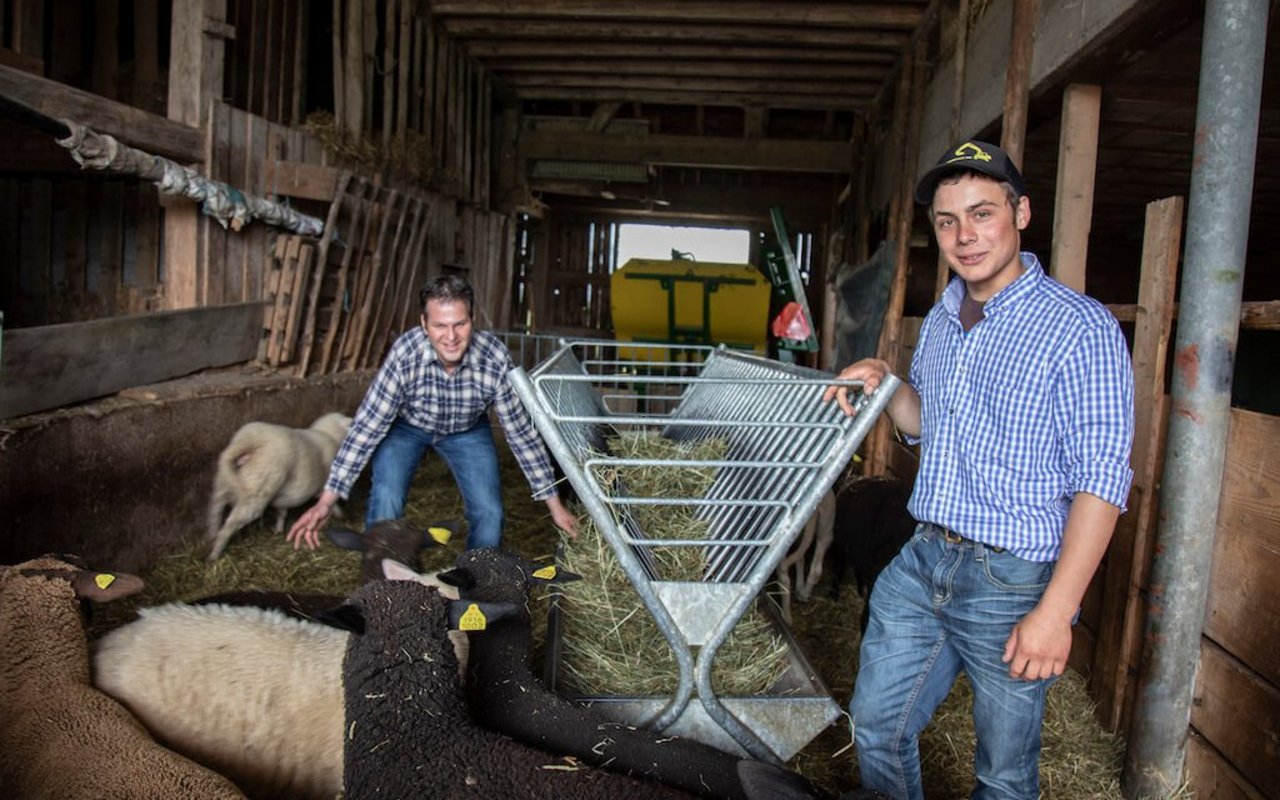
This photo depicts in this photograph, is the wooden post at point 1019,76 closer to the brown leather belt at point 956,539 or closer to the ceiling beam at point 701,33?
the brown leather belt at point 956,539

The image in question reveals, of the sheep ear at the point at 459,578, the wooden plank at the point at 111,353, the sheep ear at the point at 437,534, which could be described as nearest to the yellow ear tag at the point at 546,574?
the sheep ear at the point at 459,578

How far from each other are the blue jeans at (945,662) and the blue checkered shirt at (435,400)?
2.52 m

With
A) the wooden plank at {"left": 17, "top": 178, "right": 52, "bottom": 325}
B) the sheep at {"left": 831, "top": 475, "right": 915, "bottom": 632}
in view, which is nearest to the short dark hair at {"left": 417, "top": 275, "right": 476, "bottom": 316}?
the sheep at {"left": 831, "top": 475, "right": 915, "bottom": 632}

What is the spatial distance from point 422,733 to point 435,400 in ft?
9.01

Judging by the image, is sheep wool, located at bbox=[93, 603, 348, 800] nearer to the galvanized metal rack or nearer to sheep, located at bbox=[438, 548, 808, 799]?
sheep, located at bbox=[438, 548, 808, 799]

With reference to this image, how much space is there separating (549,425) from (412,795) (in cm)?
103

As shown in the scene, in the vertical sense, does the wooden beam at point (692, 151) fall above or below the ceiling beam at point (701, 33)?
below

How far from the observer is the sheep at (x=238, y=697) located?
2.98 m

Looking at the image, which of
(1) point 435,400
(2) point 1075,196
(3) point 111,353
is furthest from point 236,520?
(2) point 1075,196

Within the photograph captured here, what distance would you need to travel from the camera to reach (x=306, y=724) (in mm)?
3092

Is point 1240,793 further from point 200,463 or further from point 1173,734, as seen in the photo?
point 200,463

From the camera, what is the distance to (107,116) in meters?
5.17

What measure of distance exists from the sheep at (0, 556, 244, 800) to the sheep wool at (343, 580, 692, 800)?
18.1 inches

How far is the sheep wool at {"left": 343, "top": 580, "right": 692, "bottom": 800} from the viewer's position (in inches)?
88.8
